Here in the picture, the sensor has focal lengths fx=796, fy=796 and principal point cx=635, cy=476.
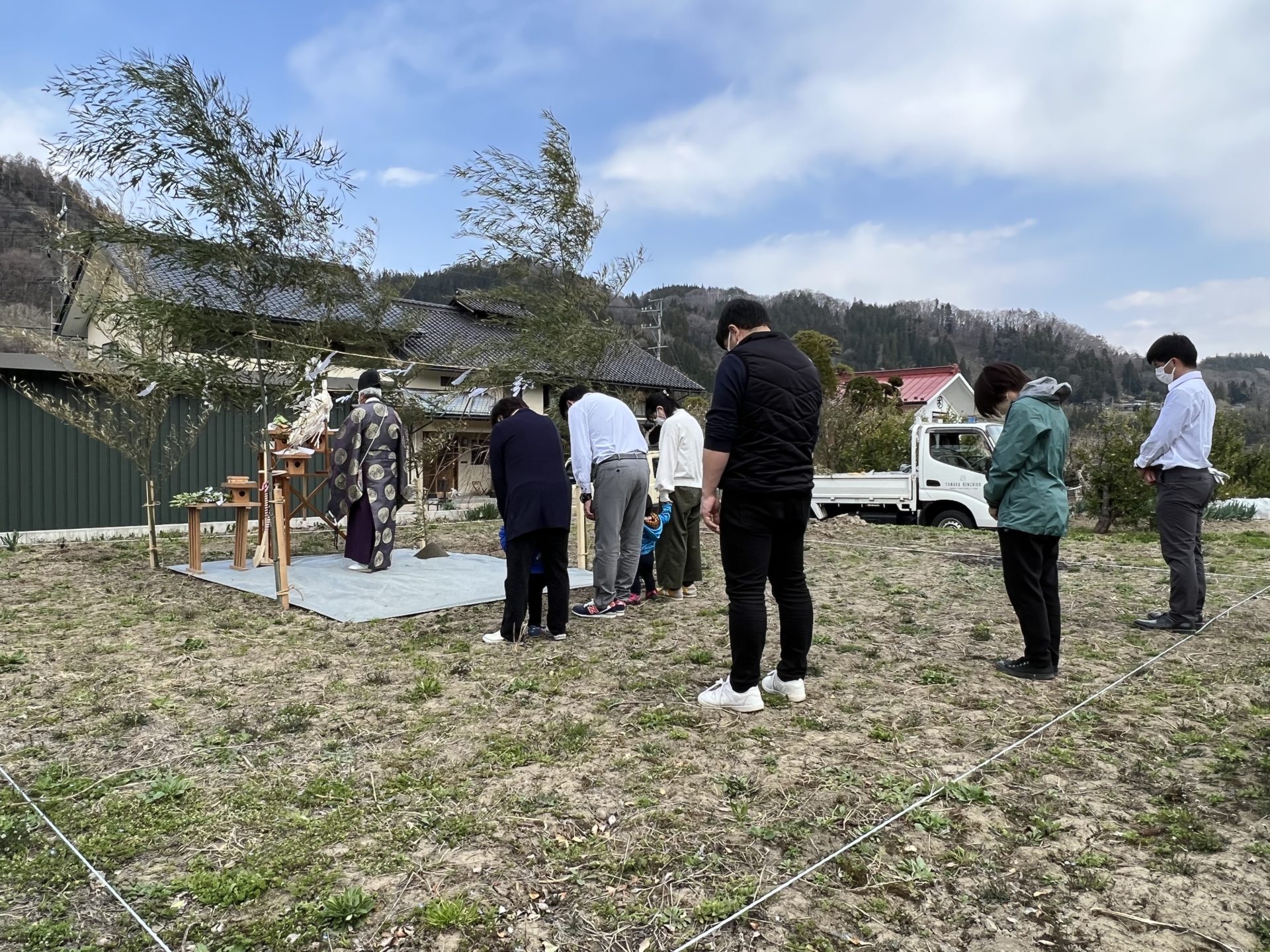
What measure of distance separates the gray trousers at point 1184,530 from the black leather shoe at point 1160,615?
0.05 m

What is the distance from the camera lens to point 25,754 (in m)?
2.79

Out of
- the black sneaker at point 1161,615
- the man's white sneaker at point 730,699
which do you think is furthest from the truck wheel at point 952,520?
the man's white sneaker at point 730,699

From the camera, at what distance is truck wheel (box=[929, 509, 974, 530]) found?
10.5m

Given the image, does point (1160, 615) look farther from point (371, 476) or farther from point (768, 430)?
point (371, 476)

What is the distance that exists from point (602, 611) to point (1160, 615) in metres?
3.25

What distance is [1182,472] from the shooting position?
14.2 ft

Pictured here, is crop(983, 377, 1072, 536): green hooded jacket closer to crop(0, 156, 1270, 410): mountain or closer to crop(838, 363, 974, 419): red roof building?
crop(0, 156, 1270, 410): mountain

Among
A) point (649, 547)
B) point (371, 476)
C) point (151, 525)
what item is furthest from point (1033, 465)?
point (151, 525)

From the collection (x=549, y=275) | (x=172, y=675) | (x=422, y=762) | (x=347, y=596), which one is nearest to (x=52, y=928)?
(x=422, y=762)

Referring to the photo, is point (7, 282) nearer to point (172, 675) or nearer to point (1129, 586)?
point (172, 675)

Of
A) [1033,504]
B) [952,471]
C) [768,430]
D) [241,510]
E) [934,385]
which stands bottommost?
[241,510]

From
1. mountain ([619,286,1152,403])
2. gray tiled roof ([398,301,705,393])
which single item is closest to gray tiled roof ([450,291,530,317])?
gray tiled roof ([398,301,705,393])

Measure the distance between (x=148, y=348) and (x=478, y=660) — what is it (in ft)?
14.1

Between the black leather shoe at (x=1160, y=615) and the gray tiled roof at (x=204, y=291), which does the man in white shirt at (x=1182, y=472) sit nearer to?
the black leather shoe at (x=1160, y=615)
